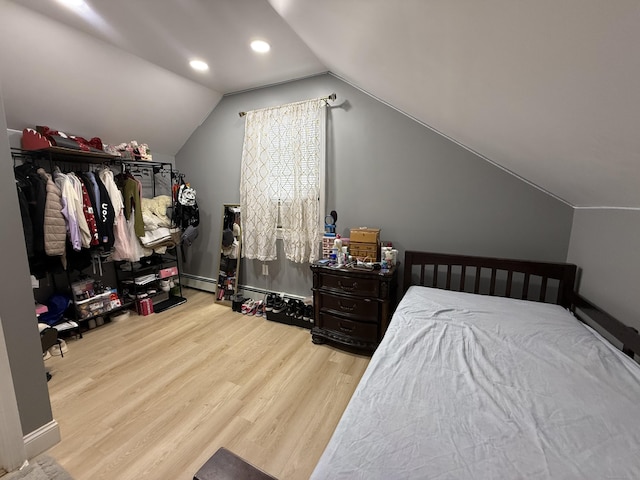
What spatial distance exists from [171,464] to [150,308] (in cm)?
218

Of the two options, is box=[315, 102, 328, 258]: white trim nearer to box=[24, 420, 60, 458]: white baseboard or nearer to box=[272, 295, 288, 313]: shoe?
box=[272, 295, 288, 313]: shoe

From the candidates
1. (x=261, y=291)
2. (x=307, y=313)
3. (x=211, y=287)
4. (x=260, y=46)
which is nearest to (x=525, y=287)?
(x=307, y=313)

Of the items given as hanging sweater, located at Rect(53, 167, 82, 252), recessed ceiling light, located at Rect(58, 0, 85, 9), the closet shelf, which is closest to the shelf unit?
the closet shelf

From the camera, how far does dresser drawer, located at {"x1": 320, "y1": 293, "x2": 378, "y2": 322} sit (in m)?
2.31

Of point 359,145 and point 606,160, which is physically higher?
point 359,145

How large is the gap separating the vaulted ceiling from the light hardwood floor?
6.13 feet

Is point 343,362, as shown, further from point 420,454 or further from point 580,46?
point 580,46

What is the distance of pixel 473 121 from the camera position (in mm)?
1520

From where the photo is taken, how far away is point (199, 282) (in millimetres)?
3928

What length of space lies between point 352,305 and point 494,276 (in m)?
1.14

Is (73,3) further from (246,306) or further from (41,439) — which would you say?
(246,306)

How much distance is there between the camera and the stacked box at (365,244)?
8.16ft

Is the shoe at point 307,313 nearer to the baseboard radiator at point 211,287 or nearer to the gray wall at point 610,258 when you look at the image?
the baseboard radiator at point 211,287

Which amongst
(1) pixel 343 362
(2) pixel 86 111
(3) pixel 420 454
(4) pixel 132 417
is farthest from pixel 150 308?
(3) pixel 420 454
